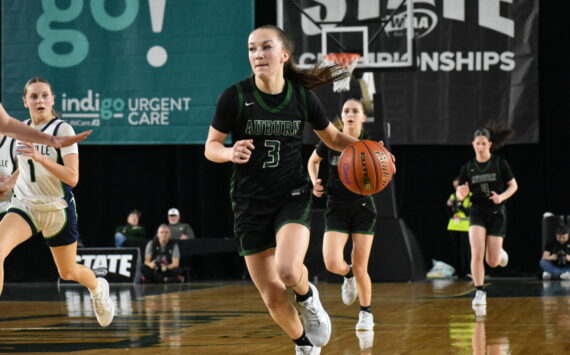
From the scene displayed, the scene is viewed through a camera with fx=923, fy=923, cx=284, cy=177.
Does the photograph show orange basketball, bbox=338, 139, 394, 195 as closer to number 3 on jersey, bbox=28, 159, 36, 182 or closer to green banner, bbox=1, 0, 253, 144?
number 3 on jersey, bbox=28, 159, 36, 182

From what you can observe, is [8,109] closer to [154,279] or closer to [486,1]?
[154,279]

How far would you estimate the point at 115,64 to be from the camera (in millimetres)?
17359

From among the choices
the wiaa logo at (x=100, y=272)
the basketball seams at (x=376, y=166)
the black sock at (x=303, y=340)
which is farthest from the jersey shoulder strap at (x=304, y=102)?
the wiaa logo at (x=100, y=272)

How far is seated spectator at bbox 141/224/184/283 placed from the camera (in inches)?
640

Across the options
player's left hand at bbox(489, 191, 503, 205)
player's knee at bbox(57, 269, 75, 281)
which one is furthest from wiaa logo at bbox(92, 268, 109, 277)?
player's knee at bbox(57, 269, 75, 281)

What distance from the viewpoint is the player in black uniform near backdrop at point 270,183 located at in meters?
5.12

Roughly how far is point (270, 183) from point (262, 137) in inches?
10.4

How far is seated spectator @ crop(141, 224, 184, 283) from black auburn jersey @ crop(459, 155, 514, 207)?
7.39m

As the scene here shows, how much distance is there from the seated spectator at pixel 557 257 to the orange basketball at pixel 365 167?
10588 millimetres

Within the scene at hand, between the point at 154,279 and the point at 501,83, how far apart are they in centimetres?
708

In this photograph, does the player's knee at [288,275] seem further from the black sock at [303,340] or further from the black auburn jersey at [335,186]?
the black auburn jersey at [335,186]

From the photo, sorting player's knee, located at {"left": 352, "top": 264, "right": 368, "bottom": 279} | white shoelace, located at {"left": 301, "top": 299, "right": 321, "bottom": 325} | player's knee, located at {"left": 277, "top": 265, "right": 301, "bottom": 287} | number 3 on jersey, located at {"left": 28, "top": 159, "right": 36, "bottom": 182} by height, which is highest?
number 3 on jersey, located at {"left": 28, "top": 159, "right": 36, "bottom": 182}

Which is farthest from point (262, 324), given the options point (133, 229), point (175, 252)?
point (133, 229)

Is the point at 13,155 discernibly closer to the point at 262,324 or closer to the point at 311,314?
the point at 262,324
